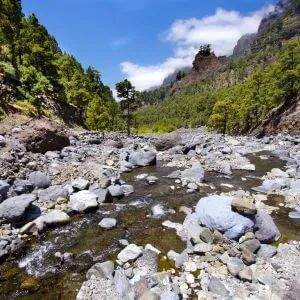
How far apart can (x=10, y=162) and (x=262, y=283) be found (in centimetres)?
1685

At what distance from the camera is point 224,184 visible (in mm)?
20141

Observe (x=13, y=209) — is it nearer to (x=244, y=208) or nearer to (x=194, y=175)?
(x=244, y=208)

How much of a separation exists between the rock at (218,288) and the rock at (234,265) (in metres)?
0.66

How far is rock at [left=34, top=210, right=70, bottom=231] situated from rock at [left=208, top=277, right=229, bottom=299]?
7.74 meters

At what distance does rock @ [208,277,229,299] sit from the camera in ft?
27.5

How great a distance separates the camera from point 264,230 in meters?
11.4

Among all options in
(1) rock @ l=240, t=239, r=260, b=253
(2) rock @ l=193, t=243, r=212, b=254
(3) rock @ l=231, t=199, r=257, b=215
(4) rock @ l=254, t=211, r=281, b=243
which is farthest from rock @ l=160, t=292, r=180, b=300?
(3) rock @ l=231, t=199, r=257, b=215

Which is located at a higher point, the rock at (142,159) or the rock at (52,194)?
the rock at (52,194)

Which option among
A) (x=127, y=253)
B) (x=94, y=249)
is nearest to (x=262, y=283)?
(x=127, y=253)

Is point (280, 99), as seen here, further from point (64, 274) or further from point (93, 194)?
point (64, 274)

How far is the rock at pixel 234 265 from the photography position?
928cm

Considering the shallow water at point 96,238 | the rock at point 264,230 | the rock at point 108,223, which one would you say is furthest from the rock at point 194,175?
the rock at point 264,230

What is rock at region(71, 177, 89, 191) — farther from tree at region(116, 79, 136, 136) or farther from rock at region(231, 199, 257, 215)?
tree at region(116, 79, 136, 136)

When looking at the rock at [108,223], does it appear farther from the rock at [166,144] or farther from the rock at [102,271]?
the rock at [166,144]
